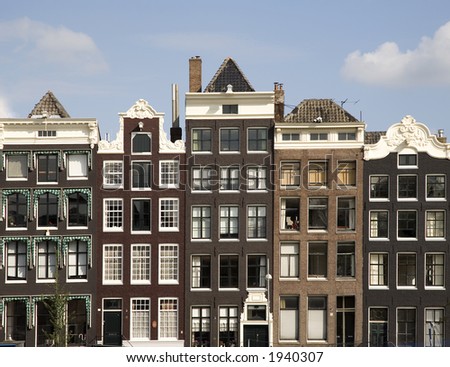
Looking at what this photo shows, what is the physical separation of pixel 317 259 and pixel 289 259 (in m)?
1.84

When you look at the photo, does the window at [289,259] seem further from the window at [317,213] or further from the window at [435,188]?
the window at [435,188]

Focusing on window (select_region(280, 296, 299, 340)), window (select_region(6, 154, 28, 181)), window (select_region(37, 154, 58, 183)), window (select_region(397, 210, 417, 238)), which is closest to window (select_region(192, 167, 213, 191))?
window (select_region(280, 296, 299, 340))

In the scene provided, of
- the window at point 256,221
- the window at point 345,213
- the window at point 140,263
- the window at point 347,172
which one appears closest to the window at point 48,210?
the window at point 140,263

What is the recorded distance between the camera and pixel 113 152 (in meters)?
63.7

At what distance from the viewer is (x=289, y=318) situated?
206 feet

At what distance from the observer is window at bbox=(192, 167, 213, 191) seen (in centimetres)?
6353

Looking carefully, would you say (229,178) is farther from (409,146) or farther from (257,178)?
(409,146)

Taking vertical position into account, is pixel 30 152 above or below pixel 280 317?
above

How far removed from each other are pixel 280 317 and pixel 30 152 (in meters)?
19.8

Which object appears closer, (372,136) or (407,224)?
(407,224)

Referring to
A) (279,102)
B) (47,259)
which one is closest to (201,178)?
Answer: (279,102)

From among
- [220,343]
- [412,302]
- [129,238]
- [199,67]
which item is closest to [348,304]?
[412,302]

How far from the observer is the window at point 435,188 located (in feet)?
207
